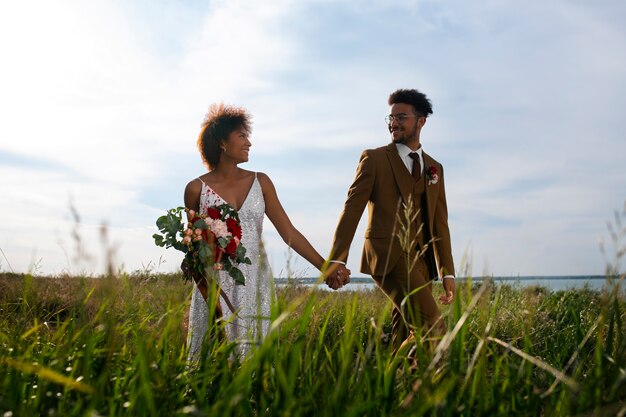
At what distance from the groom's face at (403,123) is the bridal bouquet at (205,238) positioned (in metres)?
1.84

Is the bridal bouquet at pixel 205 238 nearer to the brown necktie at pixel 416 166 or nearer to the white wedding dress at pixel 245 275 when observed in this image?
the white wedding dress at pixel 245 275

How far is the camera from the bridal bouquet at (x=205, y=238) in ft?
17.9

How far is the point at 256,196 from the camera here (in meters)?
6.14

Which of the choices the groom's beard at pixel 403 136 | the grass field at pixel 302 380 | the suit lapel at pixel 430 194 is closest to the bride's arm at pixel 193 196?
the groom's beard at pixel 403 136

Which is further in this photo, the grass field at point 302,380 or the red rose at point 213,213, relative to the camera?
the red rose at point 213,213

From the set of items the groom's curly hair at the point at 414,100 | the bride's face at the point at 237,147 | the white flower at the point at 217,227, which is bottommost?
the white flower at the point at 217,227

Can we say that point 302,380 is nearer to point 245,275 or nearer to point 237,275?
point 237,275

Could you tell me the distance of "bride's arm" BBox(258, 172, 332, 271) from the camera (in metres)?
6.00

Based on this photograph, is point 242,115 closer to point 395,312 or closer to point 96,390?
point 395,312

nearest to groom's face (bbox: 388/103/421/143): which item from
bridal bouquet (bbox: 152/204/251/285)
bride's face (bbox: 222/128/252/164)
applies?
bride's face (bbox: 222/128/252/164)

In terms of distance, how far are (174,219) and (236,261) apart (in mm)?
639

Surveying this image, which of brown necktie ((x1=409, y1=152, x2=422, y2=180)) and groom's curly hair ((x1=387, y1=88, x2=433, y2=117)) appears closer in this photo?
brown necktie ((x1=409, y1=152, x2=422, y2=180))

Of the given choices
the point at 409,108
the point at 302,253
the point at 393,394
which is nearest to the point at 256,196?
the point at 302,253

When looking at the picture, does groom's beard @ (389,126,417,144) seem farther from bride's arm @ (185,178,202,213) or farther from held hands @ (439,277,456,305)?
bride's arm @ (185,178,202,213)
